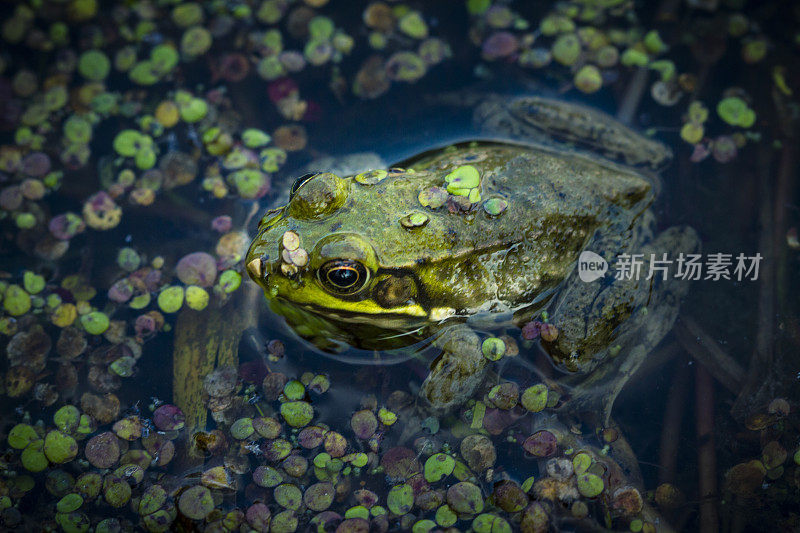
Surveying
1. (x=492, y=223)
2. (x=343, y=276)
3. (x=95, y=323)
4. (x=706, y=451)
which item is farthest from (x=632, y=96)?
(x=95, y=323)

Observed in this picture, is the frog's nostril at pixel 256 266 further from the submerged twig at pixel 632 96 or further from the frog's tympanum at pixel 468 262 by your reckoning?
the submerged twig at pixel 632 96

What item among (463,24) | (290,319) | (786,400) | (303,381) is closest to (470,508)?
(303,381)

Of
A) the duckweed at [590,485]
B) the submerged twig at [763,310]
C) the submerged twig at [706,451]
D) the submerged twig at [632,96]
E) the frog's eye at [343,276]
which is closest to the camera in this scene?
the frog's eye at [343,276]

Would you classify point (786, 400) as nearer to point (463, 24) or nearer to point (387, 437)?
point (387, 437)

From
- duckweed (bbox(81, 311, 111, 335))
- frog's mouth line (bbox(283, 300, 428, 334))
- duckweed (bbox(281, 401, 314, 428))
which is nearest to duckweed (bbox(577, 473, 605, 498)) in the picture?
frog's mouth line (bbox(283, 300, 428, 334))

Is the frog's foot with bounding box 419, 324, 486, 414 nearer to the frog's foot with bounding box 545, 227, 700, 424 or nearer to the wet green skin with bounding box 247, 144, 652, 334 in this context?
the wet green skin with bounding box 247, 144, 652, 334

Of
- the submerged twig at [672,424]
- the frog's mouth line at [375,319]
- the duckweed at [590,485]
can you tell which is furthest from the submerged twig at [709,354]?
the frog's mouth line at [375,319]

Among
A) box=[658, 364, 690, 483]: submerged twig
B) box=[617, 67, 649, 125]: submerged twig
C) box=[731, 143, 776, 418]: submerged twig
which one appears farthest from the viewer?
box=[617, 67, 649, 125]: submerged twig

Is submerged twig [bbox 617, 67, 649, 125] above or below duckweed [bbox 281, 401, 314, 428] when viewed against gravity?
above
